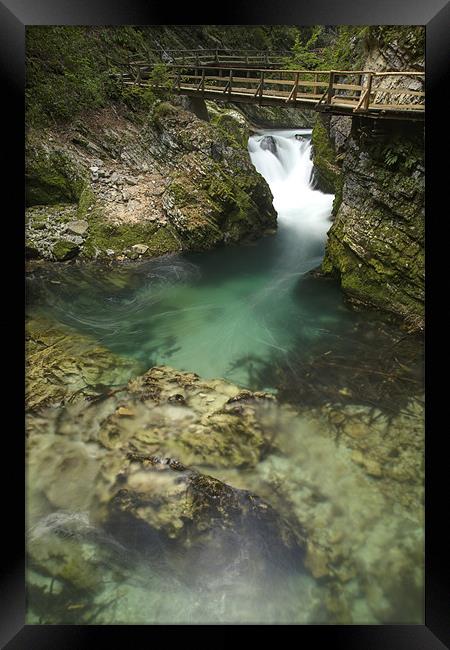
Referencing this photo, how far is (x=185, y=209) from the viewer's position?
7445 mm

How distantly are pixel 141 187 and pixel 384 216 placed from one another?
475cm

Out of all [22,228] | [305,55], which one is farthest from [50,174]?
[22,228]

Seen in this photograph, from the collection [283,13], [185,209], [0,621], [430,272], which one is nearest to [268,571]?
[0,621]

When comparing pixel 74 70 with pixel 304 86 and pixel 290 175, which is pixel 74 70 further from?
pixel 290 175

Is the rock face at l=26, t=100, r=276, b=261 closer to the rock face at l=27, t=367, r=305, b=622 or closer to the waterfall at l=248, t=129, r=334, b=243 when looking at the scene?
the waterfall at l=248, t=129, r=334, b=243

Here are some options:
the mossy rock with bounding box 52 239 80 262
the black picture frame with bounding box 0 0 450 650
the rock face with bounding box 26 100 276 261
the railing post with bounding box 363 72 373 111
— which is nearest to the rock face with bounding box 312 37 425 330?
the railing post with bounding box 363 72 373 111

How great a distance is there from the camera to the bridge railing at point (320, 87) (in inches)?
163

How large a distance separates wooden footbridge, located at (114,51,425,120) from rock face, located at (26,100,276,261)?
791mm

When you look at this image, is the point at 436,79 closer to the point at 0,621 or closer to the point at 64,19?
the point at 64,19

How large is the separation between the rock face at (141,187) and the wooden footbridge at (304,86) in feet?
2.60

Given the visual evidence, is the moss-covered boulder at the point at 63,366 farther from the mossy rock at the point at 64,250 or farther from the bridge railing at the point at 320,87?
the bridge railing at the point at 320,87

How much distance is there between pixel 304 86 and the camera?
5516mm

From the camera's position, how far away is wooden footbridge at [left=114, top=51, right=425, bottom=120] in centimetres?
416

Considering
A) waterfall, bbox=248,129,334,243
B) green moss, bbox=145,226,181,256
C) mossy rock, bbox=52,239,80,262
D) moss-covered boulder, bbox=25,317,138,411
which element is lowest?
moss-covered boulder, bbox=25,317,138,411
